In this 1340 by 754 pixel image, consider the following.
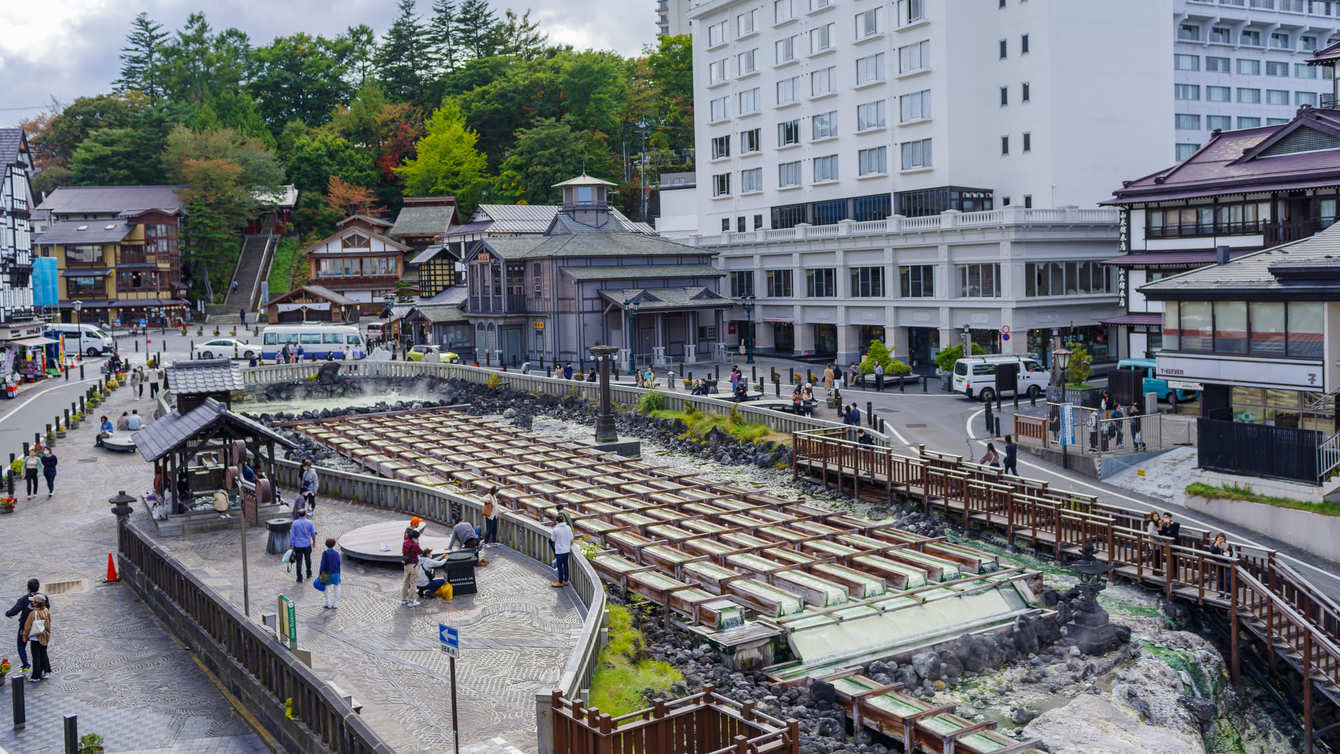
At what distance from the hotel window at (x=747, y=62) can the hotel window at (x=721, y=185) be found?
738 cm

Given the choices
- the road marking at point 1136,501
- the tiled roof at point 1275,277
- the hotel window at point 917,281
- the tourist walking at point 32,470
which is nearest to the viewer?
the road marking at point 1136,501

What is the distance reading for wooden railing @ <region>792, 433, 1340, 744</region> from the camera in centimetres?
2445

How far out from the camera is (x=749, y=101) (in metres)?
81.3

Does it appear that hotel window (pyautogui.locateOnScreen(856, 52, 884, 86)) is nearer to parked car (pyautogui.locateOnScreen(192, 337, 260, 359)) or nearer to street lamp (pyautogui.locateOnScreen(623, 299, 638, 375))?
street lamp (pyautogui.locateOnScreen(623, 299, 638, 375))

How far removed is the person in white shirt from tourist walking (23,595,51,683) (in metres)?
9.87

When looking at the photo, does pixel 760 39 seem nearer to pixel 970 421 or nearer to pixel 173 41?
pixel 970 421

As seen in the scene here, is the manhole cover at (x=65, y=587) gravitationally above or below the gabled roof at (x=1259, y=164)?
below

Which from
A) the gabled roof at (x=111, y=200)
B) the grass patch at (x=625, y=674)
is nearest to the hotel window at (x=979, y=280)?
the grass patch at (x=625, y=674)

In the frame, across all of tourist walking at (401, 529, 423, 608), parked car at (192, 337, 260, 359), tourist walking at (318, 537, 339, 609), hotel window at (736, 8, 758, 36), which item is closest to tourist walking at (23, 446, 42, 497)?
tourist walking at (318, 537, 339, 609)

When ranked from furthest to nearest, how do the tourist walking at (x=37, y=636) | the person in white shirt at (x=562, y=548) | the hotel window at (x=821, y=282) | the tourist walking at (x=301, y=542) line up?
the hotel window at (x=821, y=282) < the tourist walking at (x=301, y=542) < the person in white shirt at (x=562, y=548) < the tourist walking at (x=37, y=636)

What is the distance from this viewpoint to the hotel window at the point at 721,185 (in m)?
84.4

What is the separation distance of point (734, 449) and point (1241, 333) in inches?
725

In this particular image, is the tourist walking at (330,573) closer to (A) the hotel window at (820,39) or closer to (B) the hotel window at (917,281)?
(B) the hotel window at (917,281)

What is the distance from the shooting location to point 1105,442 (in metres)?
38.4
